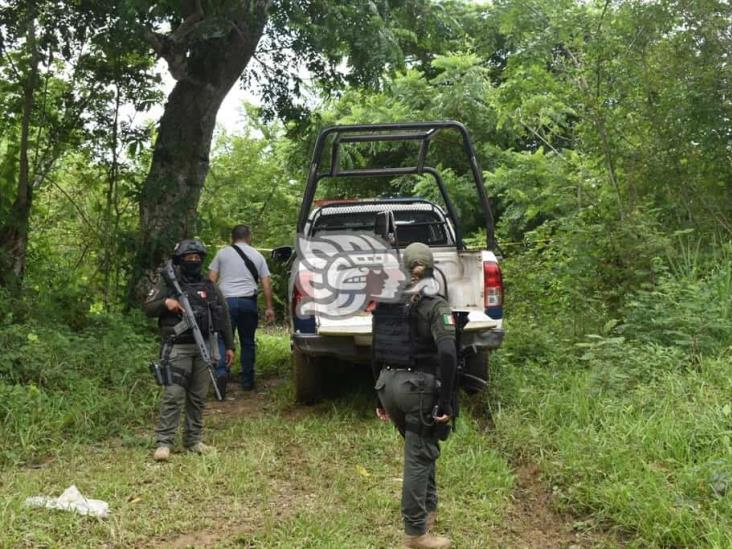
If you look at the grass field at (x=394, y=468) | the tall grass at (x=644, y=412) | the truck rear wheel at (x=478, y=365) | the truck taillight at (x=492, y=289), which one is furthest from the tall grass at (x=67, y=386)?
the tall grass at (x=644, y=412)

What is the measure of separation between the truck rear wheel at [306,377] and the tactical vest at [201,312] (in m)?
0.94

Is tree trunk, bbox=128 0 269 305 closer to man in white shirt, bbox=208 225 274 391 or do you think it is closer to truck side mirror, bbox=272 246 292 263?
man in white shirt, bbox=208 225 274 391


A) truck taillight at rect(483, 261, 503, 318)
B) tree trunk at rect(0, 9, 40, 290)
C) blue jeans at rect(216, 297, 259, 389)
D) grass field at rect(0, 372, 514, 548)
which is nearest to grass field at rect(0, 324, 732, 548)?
grass field at rect(0, 372, 514, 548)

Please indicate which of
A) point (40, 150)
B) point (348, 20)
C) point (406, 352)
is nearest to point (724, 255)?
point (348, 20)

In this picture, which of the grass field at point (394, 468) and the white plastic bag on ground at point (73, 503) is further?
the white plastic bag on ground at point (73, 503)

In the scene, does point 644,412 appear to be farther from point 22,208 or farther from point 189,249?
point 22,208

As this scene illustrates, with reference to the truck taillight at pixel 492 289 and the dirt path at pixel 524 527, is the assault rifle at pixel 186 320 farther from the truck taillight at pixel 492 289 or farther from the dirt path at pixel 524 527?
the truck taillight at pixel 492 289

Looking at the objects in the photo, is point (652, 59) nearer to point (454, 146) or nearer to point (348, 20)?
point (348, 20)

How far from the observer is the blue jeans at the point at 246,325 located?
23.1 ft

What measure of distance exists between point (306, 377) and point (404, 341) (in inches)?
101

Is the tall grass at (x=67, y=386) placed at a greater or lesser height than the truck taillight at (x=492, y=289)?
lesser

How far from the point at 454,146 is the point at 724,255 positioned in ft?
30.3

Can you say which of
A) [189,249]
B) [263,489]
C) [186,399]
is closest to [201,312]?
[189,249]

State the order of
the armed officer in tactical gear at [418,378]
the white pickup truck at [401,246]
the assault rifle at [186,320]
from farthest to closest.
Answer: the white pickup truck at [401,246]
the assault rifle at [186,320]
the armed officer in tactical gear at [418,378]
